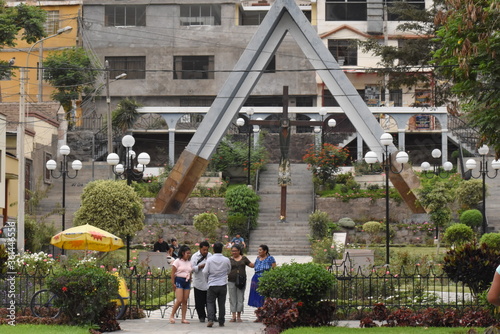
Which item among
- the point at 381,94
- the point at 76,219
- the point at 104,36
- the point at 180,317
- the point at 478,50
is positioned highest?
the point at 104,36

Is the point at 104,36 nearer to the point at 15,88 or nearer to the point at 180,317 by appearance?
the point at 15,88

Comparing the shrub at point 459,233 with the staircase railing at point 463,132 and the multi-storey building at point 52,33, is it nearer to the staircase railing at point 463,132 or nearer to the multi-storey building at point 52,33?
the staircase railing at point 463,132

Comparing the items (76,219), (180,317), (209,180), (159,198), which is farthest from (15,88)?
(180,317)

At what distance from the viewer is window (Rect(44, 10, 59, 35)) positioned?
58.3 meters

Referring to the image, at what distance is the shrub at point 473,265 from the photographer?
55.6 ft

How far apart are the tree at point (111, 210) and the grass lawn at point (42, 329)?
10.9m

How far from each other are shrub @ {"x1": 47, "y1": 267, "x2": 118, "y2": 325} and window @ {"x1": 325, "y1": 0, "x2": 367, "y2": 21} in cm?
4437

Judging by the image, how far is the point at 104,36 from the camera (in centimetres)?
5856

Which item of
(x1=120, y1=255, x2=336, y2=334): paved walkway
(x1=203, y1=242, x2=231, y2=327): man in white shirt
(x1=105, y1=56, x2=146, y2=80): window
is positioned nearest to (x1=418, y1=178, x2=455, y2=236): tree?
(x1=120, y1=255, x2=336, y2=334): paved walkway

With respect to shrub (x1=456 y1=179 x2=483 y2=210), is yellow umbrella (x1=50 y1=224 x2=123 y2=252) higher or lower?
lower

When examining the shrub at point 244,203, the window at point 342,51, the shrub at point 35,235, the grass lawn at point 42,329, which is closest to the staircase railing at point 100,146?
the window at point 342,51

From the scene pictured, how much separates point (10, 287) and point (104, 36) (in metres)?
43.3

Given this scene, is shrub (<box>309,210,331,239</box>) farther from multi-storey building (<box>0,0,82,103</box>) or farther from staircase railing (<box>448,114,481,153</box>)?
multi-storey building (<box>0,0,82,103</box>)

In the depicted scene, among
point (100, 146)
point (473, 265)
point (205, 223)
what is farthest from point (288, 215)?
point (473, 265)
